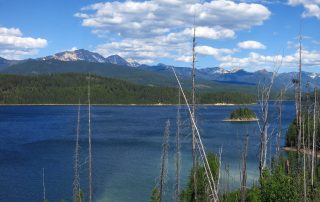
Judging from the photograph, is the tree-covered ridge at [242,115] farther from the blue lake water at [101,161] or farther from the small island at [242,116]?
the blue lake water at [101,161]

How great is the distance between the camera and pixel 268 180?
32812 millimetres

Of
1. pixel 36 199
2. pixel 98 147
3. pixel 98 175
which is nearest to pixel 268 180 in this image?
pixel 36 199

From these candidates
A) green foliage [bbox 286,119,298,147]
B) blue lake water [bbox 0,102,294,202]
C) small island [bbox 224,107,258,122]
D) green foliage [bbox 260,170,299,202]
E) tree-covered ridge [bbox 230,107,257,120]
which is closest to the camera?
green foliage [bbox 260,170,299,202]

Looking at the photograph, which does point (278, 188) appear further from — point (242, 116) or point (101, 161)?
point (242, 116)

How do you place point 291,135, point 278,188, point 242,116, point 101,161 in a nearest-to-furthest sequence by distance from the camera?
point 278,188, point 101,161, point 291,135, point 242,116

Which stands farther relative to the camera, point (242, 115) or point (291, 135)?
point (242, 115)

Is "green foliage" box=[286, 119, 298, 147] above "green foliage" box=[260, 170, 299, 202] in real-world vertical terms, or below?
below

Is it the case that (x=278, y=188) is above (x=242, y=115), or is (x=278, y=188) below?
above

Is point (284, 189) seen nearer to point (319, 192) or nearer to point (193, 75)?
point (319, 192)

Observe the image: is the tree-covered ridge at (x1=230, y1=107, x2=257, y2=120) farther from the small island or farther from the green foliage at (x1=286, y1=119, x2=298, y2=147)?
the green foliage at (x1=286, y1=119, x2=298, y2=147)

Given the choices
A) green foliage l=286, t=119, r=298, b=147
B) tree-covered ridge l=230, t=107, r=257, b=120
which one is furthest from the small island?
green foliage l=286, t=119, r=298, b=147

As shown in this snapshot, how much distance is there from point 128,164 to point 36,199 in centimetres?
2672

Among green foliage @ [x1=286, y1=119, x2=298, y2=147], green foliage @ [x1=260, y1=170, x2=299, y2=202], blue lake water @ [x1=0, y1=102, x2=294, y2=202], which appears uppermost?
green foliage @ [x1=260, y1=170, x2=299, y2=202]

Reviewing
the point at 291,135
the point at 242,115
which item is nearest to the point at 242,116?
the point at 242,115
